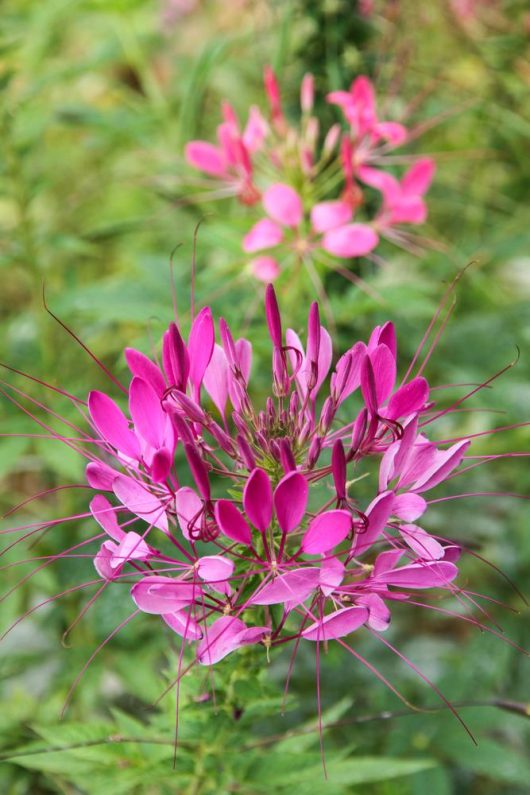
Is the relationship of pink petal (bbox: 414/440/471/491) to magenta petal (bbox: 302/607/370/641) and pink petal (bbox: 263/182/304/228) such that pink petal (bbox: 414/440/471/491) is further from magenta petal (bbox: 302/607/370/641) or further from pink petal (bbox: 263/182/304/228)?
pink petal (bbox: 263/182/304/228)

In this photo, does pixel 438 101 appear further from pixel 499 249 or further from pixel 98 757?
pixel 98 757

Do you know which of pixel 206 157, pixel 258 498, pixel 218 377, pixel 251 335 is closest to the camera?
pixel 258 498

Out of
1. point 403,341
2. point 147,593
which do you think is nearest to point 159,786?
point 147,593

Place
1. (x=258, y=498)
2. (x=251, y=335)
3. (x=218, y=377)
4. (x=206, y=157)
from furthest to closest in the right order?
(x=206, y=157)
(x=251, y=335)
(x=218, y=377)
(x=258, y=498)

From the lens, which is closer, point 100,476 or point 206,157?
point 100,476

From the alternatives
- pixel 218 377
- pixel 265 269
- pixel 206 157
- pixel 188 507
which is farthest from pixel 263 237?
pixel 188 507

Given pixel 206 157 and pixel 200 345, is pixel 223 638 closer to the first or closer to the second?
pixel 200 345
